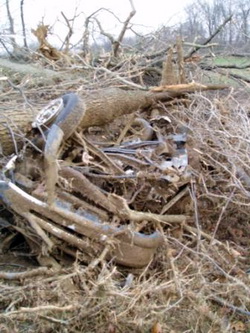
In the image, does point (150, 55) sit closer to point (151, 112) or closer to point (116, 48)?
point (116, 48)

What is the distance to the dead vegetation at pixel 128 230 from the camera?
342 cm

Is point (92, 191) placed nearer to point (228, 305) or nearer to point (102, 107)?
point (228, 305)

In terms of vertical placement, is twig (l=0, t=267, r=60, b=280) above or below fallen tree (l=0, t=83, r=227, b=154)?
below

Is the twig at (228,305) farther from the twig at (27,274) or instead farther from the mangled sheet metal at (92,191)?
the twig at (27,274)

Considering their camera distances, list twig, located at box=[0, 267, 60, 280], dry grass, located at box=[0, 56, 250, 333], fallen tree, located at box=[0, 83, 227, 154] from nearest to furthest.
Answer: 1. dry grass, located at box=[0, 56, 250, 333]
2. twig, located at box=[0, 267, 60, 280]
3. fallen tree, located at box=[0, 83, 227, 154]

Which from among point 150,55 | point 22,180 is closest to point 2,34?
point 150,55

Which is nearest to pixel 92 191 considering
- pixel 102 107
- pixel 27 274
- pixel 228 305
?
pixel 27 274

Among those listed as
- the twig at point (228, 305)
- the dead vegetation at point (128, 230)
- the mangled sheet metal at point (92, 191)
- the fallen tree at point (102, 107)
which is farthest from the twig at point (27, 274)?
the twig at point (228, 305)

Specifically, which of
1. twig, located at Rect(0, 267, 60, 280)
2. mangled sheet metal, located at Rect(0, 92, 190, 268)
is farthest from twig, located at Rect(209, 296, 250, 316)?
twig, located at Rect(0, 267, 60, 280)

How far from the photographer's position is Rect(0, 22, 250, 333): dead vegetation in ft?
11.2

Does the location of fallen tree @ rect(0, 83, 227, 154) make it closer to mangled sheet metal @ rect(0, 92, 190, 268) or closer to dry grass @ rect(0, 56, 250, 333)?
mangled sheet metal @ rect(0, 92, 190, 268)

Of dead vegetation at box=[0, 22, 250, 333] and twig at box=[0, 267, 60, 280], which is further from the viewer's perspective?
twig at box=[0, 267, 60, 280]

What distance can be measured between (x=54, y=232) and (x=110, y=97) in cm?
264

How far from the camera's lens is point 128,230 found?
394cm
